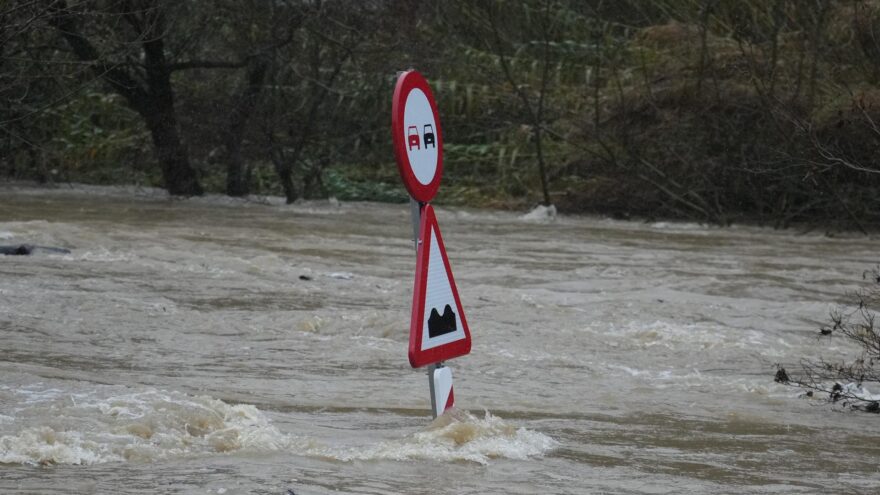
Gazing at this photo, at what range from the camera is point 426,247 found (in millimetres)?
5730

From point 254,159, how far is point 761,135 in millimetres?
7149

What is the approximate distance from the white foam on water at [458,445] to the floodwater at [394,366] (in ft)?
0.04

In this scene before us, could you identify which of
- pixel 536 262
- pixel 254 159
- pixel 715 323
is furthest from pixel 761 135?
pixel 715 323

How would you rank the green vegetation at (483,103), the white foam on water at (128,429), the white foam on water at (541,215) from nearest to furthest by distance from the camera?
the white foam on water at (128,429), the green vegetation at (483,103), the white foam on water at (541,215)

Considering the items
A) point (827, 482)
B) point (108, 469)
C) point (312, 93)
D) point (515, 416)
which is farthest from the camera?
point (312, 93)

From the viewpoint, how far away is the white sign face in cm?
568

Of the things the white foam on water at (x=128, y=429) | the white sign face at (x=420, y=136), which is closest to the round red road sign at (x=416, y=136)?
the white sign face at (x=420, y=136)

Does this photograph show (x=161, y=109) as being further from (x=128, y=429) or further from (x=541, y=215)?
(x=128, y=429)

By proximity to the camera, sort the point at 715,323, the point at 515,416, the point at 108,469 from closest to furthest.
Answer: the point at 108,469, the point at 515,416, the point at 715,323

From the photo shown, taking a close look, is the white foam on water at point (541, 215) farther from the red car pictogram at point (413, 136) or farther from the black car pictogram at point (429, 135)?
the red car pictogram at point (413, 136)

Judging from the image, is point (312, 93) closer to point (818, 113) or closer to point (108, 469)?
point (818, 113)

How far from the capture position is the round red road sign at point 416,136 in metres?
5.59

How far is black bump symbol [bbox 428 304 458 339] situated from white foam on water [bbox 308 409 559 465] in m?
0.35

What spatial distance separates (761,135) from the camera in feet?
63.1
